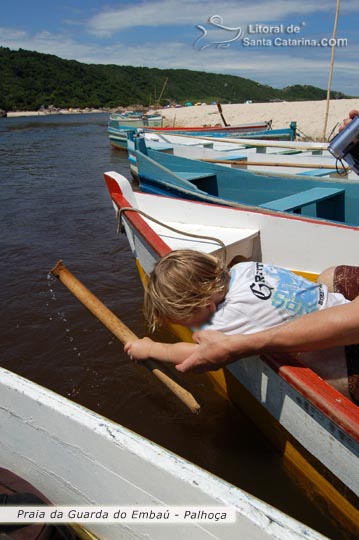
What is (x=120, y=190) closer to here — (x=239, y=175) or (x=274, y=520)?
(x=239, y=175)

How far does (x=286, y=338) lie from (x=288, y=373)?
21cm

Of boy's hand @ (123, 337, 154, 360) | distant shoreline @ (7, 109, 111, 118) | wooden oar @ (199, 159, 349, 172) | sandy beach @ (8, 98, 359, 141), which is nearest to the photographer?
boy's hand @ (123, 337, 154, 360)

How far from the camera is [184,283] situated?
1671mm

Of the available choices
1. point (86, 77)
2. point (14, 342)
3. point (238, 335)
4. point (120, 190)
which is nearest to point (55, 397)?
point (238, 335)

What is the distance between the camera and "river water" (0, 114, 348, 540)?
2.54m

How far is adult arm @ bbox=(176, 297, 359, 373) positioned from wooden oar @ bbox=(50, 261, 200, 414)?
0.22m

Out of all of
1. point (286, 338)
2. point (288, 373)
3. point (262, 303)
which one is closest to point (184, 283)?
point (262, 303)

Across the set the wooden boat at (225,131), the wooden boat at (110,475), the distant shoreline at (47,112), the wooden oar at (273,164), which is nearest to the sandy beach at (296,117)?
the wooden boat at (225,131)

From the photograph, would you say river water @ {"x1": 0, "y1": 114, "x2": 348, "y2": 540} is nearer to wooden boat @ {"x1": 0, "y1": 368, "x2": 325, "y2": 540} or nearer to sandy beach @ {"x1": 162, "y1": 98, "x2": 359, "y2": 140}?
wooden boat @ {"x1": 0, "y1": 368, "x2": 325, "y2": 540}

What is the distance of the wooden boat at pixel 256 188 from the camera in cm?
430

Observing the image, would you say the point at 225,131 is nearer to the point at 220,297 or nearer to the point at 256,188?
the point at 256,188

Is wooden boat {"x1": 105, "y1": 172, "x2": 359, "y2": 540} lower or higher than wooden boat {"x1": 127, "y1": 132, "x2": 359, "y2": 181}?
lower

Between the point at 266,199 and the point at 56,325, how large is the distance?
279 cm

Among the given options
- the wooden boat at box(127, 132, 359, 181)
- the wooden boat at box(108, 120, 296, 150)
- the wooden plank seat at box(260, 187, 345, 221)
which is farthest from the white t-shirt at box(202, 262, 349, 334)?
the wooden boat at box(108, 120, 296, 150)
